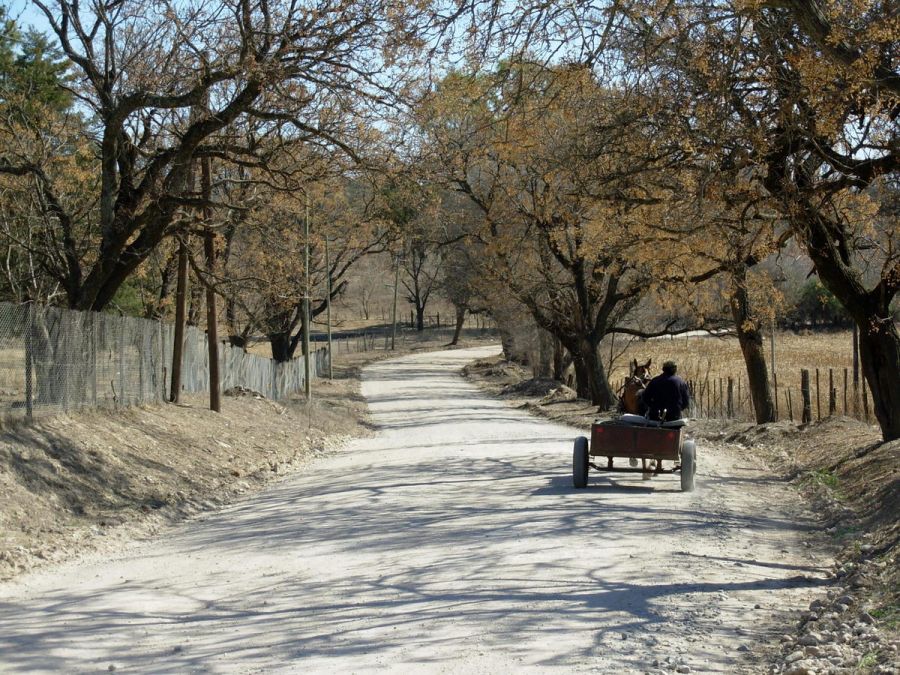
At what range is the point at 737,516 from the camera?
12.1m

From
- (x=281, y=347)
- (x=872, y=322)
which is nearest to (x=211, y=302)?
(x=872, y=322)

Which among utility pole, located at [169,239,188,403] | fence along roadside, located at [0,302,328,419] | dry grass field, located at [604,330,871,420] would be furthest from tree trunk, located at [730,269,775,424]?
fence along roadside, located at [0,302,328,419]

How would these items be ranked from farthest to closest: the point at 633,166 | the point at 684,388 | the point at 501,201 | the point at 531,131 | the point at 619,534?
1. the point at 501,201
2. the point at 531,131
3. the point at 633,166
4. the point at 684,388
5. the point at 619,534

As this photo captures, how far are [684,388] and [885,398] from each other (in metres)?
3.71

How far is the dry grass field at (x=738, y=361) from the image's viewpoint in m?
38.1

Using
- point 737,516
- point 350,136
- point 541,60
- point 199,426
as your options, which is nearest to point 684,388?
point 737,516

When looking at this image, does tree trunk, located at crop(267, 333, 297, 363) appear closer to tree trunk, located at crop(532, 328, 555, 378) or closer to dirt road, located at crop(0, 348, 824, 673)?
tree trunk, located at crop(532, 328, 555, 378)

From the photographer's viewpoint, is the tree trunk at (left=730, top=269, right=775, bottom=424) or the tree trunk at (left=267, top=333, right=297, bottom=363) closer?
the tree trunk at (left=730, top=269, right=775, bottom=424)

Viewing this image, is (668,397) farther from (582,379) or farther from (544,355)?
(544,355)

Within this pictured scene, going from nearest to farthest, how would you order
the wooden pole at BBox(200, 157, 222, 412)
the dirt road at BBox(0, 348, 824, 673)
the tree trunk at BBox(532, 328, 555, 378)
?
the dirt road at BBox(0, 348, 824, 673), the wooden pole at BBox(200, 157, 222, 412), the tree trunk at BBox(532, 328, 555, 378)

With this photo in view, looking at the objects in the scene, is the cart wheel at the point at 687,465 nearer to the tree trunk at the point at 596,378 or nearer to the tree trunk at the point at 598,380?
the tree trunk at the point at 596,378

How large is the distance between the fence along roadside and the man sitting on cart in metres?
9.41

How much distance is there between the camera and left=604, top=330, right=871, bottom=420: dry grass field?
38.1 meters

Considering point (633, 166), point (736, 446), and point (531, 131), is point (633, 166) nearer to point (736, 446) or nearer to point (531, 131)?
point (531, 131)
